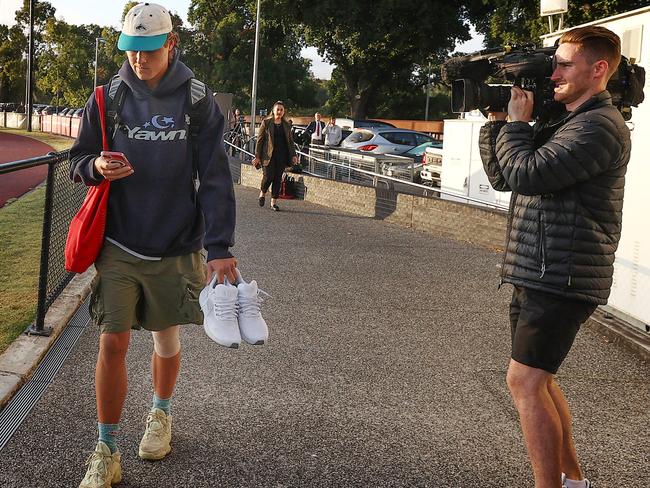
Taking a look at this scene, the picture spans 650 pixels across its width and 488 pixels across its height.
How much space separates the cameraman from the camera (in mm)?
2963

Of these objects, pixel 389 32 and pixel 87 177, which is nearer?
pixel 87 177

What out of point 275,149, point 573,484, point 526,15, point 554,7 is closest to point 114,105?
point 573,484

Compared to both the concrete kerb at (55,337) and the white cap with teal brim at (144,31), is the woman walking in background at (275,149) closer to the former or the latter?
the concrete kerb at (55,337)

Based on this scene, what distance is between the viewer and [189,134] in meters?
3.35

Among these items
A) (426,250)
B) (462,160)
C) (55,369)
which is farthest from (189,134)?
(462,160)

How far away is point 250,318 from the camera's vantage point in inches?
125

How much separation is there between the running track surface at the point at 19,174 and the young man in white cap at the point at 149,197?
964 centimetres

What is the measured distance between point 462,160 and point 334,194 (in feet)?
9.36

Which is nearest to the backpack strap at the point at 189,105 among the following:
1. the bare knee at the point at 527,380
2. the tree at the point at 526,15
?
the bare knee at the point at 527,380

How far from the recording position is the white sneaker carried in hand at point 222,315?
121 inches

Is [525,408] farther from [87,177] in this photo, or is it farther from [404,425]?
[87,177]

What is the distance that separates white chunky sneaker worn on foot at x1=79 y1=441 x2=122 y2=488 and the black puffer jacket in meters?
1.76

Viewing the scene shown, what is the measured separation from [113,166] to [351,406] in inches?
81.7

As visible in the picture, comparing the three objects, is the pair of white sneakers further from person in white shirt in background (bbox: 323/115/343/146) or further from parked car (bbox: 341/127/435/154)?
person in white shirt in background (bbox: 323/115/343/146)
